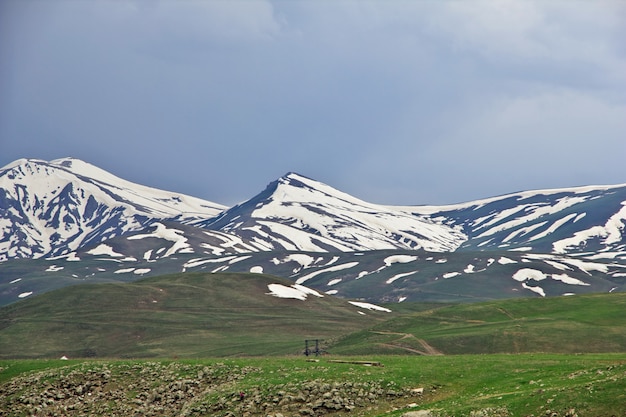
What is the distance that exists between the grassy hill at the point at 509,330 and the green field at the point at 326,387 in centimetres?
3453

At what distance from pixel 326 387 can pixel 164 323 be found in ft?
400

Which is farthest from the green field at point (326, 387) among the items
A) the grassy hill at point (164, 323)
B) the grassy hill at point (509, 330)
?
the grassy hill at point (164, 323)

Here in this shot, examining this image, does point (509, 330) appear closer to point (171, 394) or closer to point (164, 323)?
point (171, 394)

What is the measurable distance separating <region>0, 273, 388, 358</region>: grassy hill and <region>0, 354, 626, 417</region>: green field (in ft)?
194

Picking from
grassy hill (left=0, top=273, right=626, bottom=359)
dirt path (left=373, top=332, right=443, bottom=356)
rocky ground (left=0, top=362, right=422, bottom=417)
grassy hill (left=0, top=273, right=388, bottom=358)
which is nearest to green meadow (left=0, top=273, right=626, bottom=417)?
rocky ground (left=0, top=362, right=422, bottom=417)

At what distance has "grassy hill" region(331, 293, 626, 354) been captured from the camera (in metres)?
94.5

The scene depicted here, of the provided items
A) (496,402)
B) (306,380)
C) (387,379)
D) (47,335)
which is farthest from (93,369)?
(47,335)

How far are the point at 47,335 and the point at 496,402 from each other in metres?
133

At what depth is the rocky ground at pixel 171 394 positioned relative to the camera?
4994cm

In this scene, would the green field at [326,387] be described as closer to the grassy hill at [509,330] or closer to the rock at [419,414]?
the rock at [419,414]

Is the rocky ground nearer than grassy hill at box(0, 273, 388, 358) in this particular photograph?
Yes

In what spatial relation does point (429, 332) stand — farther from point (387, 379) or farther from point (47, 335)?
point (47, 335)

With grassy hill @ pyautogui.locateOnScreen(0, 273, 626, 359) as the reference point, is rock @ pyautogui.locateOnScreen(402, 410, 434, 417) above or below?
below

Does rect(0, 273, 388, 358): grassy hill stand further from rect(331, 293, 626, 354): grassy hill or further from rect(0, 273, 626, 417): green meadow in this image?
rect(331, 293, 626, 354): grassy hill
